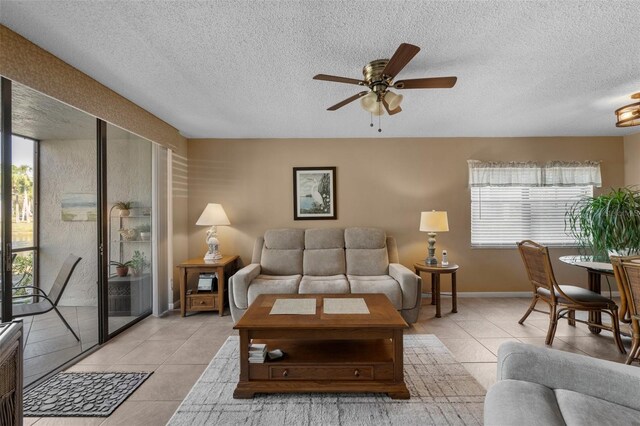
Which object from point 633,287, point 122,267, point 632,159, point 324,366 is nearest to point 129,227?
point 122,267

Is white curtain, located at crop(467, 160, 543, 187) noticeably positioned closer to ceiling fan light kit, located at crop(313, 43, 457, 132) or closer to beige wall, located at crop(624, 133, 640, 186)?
beige wall, located at crop(624, 133, 640, 186)

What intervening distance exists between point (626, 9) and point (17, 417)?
11.3ft

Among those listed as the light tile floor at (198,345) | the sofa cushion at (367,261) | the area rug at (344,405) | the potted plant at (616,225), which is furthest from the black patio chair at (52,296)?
the potted plant at (616,225)

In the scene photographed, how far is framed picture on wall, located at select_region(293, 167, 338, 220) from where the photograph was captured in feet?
14.7

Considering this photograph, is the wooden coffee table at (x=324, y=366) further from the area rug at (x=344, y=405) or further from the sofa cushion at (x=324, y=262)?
the sofa cushion at (x=324, y=262)

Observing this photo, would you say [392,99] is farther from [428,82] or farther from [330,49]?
[330,49]

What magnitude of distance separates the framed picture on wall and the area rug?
2470mm

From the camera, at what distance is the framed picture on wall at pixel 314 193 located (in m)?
4.48

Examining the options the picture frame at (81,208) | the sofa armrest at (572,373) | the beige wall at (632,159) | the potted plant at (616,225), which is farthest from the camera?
the beige wall at (632,159)

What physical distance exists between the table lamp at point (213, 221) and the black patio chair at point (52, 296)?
137 cm

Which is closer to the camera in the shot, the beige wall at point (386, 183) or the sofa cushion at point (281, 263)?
the sofa cushion at point (281, 263)

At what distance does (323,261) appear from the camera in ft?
13.3

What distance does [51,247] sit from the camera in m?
2.78

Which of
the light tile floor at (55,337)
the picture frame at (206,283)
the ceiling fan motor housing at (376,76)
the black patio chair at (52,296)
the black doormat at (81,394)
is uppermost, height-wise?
the ceiling fan motor housing at (376,76)
